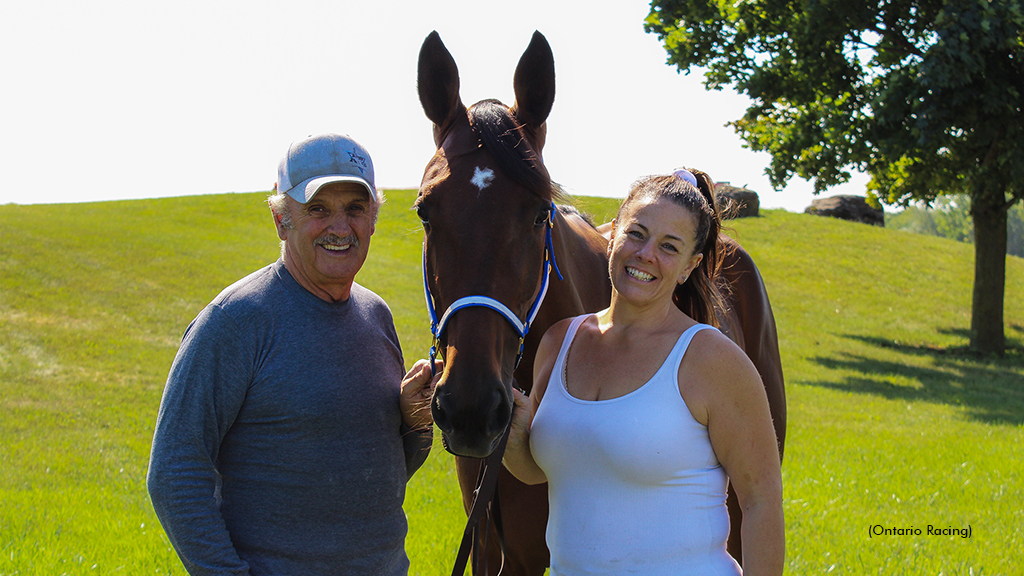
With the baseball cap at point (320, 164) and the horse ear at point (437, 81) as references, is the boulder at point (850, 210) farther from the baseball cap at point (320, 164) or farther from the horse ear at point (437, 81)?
the baseball cap at point (320, 164)

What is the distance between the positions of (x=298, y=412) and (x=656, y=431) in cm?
107

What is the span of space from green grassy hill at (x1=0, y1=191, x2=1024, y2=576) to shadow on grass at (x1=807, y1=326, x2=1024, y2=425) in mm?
79

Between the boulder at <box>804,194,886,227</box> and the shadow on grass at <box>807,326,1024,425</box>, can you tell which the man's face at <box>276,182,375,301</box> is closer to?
the shadow on grass at <box>807,326,1024,425</box>

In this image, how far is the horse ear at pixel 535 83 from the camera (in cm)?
261

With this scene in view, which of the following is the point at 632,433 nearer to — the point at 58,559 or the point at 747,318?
the point at 747,318

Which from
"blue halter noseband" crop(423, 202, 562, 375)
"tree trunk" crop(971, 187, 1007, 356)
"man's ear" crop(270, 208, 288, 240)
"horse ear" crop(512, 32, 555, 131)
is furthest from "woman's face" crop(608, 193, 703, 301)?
"tree trunk" crop(971, 187, 1007, 356)

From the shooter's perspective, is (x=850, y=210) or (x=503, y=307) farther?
(x=850, y=210)

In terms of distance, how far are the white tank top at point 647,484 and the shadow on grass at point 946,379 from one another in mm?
10423

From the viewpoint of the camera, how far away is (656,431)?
6.47ft

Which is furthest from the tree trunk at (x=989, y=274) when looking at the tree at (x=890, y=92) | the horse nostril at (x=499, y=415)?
the horse nostril at (x=499, y=415)

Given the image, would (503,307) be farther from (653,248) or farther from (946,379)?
(946,379)

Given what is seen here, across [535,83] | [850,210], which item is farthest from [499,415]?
[850,210]

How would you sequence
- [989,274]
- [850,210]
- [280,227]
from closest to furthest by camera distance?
[280,227] → [989,274] → [850,210]

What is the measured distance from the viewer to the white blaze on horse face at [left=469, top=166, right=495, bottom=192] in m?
2.27
